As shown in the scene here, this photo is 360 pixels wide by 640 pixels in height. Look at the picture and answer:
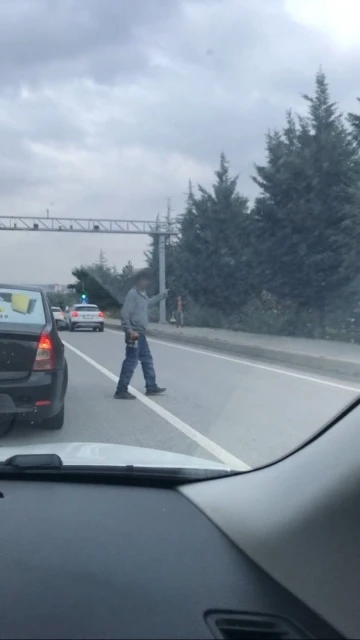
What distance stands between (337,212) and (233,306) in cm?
1814

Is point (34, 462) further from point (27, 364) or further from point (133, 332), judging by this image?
point (133, 332)

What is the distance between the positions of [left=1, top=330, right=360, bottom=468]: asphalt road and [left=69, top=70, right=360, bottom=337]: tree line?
1.43 metres

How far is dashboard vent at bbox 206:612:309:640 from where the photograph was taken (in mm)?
2484

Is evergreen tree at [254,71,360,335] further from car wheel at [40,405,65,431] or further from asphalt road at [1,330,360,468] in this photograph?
car wheel at [40,405,65,431]

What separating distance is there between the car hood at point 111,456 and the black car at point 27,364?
4.04 m

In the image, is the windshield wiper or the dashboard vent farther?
the windshield wiper

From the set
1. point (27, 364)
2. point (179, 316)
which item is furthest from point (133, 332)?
point (179, 316)

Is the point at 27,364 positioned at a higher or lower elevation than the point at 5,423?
higher

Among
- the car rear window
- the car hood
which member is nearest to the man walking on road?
the car rear window

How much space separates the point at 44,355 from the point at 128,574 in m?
6.00

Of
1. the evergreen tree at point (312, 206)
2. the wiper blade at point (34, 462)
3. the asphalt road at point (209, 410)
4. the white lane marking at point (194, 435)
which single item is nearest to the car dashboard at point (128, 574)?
the wiper blade at point (34, 462)

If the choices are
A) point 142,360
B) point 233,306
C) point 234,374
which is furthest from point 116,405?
point 233,306

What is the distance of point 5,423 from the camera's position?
9.05m

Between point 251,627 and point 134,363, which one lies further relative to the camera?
point 134,363
